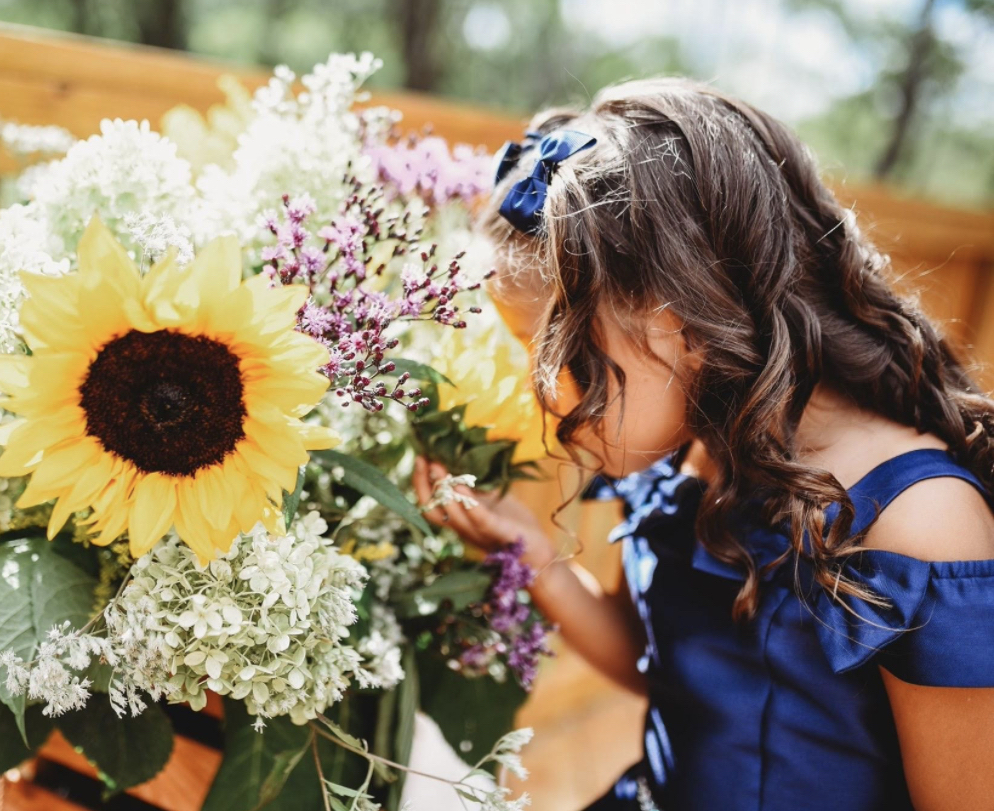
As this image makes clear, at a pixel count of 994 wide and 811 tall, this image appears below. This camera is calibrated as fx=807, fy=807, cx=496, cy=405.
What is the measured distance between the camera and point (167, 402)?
53 centimetres

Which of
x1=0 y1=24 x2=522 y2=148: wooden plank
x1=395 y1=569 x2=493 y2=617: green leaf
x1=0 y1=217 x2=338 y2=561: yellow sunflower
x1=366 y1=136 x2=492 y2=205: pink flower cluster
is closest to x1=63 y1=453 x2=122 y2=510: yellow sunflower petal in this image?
x1=0 y1=217 x2=338 y2=561: yellow sunflower

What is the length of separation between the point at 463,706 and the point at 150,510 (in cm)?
44

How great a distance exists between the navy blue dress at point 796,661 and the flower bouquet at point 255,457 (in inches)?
8.3

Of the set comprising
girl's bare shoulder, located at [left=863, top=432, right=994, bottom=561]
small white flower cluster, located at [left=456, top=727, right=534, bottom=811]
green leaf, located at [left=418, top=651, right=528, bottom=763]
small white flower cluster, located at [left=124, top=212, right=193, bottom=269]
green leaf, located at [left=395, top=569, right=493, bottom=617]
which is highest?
small white flower cluster, located at [left=124, top=212, right=193, bottom=269]

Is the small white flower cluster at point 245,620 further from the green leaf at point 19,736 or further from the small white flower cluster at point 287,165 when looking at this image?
the small white flower cluster at point 287,165

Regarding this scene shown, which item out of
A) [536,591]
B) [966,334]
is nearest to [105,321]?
[536,591]

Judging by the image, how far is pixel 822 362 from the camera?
866 mm


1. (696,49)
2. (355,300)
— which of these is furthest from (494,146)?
(696,49)

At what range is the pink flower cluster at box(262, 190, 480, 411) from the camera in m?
0.59

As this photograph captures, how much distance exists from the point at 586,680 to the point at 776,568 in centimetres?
161

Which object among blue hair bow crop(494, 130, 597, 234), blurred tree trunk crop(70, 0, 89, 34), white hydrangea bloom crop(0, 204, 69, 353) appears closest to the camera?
white hydrangea bloom crop(0, 204, 69, 353)

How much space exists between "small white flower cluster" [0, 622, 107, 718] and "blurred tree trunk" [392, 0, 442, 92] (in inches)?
126

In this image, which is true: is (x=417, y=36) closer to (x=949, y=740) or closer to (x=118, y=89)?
(x=118, y=89)

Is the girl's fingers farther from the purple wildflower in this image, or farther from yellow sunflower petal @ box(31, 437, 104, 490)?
yellow sunflower petal @ box(31, 437, 104, 490)
